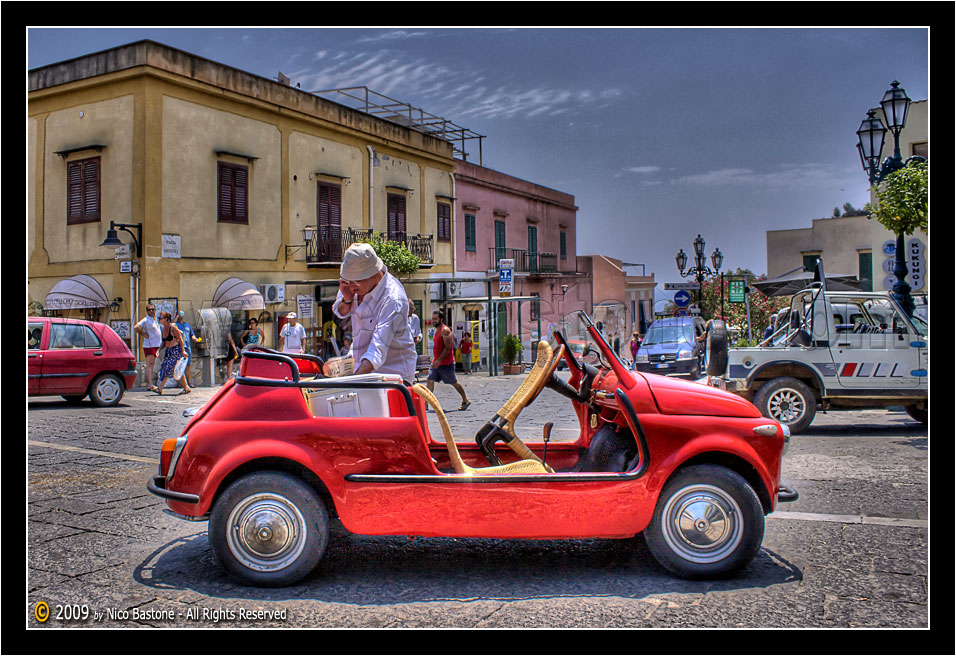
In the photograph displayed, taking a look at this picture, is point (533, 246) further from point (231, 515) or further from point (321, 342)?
point (231, 515)

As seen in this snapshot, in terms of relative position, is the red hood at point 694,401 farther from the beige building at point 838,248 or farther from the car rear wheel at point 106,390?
Result: the beige building at point 838,248

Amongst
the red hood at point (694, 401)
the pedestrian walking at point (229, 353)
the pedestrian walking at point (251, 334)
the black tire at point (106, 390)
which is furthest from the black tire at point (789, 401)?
the pedestrian walking at point (229, 353)

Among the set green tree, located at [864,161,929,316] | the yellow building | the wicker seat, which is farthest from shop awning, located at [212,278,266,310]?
the wicker seat

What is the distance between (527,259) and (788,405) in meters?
25.9

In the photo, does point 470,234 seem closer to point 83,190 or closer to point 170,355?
point 83,190

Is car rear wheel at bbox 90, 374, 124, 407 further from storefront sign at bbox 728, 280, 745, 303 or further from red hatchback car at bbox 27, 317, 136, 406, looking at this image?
storefront sign at bbox 728, 280, 745, 303

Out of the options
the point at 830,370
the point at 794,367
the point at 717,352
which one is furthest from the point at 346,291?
the point at 830,370

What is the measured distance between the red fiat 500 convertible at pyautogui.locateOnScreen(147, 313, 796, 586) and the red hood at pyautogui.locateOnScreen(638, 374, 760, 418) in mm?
12

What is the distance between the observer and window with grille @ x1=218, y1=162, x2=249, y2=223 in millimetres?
20672

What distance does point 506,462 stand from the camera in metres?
5.18

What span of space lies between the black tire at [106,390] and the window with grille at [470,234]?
19.3 m

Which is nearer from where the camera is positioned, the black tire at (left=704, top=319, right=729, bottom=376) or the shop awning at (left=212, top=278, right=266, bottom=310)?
the black tire at (left=704, top=319, right=729, bottom=376)

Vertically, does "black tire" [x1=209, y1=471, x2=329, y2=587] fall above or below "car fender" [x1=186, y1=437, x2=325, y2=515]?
below
